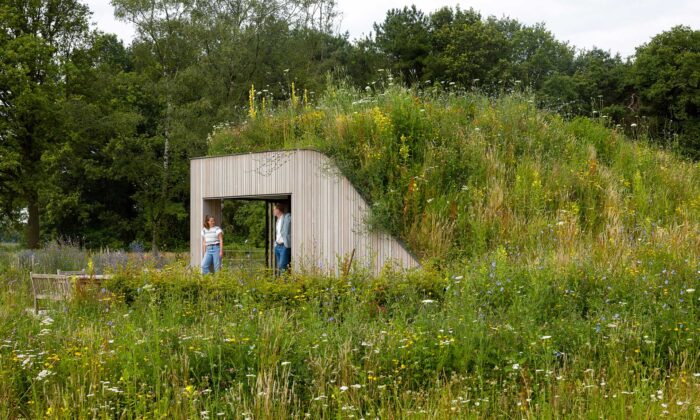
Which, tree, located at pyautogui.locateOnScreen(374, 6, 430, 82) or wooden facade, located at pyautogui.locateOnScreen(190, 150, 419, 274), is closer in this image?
wooden facade, located at pyautogui.locateOnScreen(190, 150, 419, 274)

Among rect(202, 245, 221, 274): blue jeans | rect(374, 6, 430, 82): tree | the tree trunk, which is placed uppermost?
rect(374, 6, 430, 82): tree

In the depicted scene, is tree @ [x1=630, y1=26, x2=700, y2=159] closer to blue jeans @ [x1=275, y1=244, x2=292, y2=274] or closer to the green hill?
the green hill

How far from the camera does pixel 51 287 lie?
11195mm

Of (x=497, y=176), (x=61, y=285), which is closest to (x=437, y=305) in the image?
(x=497, y=176)

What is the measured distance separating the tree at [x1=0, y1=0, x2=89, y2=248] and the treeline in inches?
2.2

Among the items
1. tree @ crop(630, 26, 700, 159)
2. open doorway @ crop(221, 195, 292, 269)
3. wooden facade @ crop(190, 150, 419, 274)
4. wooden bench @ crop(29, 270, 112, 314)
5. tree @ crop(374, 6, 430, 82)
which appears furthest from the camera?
tree @ crop(374, 6, 430, 82)

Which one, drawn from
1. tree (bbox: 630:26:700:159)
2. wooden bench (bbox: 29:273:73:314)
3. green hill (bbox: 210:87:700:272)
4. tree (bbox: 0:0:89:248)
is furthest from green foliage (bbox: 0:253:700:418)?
tree (bbox: 630:26:700:159)

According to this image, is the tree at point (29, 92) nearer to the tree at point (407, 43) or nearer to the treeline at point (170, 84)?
the treeline at point (170, 84)

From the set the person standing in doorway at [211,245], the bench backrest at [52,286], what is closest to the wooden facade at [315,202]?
the person standing in doorway at [211,245]

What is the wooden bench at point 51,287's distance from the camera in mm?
10635

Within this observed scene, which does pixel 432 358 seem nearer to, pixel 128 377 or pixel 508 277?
pixel 128 377

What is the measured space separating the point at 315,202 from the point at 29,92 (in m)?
17.2

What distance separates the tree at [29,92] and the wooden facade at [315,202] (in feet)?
48.3

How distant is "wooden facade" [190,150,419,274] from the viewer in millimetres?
12672
